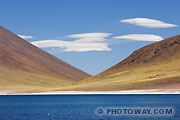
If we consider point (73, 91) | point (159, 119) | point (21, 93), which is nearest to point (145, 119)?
point (159, 119)

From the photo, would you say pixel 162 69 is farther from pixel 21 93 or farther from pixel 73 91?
pixel 21 93

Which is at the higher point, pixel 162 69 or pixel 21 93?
pixel 162 69

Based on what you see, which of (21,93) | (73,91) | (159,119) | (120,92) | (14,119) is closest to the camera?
(159,119)

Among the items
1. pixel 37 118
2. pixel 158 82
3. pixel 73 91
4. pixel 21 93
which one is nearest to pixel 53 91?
pixel 73 91

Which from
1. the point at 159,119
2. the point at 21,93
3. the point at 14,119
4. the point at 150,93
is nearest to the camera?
the point at 159,119

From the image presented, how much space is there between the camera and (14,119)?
60281 mm

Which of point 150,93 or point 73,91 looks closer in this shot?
point 150,93

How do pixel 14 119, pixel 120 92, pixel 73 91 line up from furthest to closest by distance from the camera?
pixel 73 91
pixel 120 92
pixel 14 119

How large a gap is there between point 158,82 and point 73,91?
36891 mm

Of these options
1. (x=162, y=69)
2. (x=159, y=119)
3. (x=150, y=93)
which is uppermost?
(x=162, y=69)

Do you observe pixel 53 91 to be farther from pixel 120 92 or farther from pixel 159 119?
pixel 159 119

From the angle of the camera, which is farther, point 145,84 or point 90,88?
point 90,88

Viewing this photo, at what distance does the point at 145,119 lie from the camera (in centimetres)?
5612

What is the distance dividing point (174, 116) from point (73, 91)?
10835 cm
